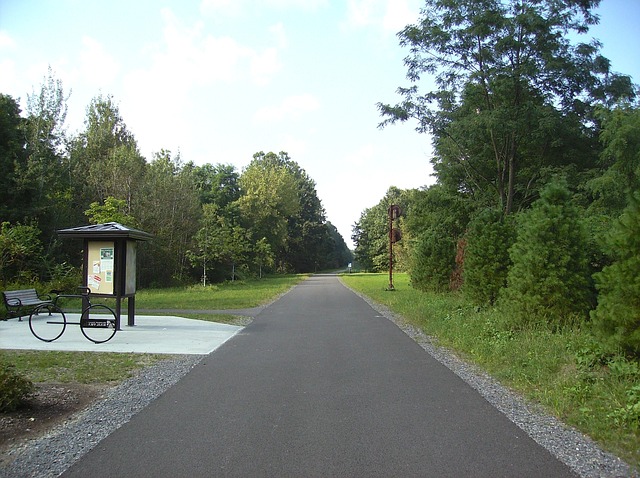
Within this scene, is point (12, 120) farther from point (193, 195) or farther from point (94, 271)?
point (94, 271)

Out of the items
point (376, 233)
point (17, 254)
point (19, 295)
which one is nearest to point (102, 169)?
point (17, 254)

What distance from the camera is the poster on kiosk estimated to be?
12367 mm

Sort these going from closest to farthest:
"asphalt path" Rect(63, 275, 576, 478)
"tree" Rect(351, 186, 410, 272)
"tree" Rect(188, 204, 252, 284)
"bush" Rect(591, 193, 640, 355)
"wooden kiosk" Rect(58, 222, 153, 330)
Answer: "asphalt path" Rect(63, 275, 576, 478) < "bush" Rect(591, 193, 640, 355) < "wooden kiosk" Rect(58, 222, 153, 330) < "tree" Rect(188, 204, 252, 284) < "tree" Rect(351, 186, 410, 272)

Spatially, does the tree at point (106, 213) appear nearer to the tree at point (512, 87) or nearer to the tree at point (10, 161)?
the tree at point (10, 161)

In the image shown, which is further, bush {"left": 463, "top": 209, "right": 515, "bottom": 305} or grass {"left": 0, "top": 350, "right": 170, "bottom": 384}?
bush {"left": 463, "top": 209, "right": 515, "bottom": 305}

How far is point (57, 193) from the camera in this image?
2984cm

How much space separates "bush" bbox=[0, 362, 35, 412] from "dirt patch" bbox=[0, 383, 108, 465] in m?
0.08

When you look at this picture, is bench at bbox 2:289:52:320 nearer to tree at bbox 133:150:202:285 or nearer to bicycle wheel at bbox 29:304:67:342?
bicycle wheel at bbox 29:304:67:342

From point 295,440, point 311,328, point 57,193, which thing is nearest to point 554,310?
point 311,328

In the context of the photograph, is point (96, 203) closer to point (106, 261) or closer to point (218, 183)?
point (106, 261)

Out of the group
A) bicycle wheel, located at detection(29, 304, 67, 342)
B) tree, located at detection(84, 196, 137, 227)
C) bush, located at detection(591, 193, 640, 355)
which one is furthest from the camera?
tree, located at detection(84, 196, 137, 227)

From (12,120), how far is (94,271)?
20130 mm

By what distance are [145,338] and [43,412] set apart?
555 centimetres

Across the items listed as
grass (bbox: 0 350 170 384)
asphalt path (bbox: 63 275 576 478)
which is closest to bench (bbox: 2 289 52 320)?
grass (bbox: 0 350 170 384)
